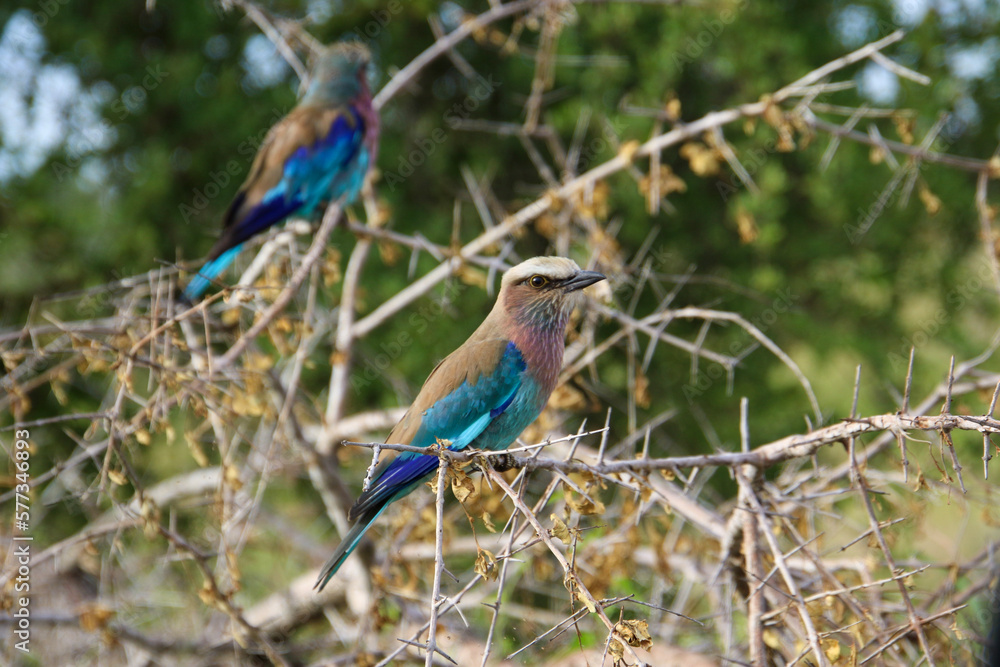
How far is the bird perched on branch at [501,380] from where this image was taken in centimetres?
305

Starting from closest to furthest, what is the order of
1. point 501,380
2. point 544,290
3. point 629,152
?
1. point 501,380
2. point 544,290
3. point 629,152

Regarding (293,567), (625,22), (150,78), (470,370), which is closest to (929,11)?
(625,22)

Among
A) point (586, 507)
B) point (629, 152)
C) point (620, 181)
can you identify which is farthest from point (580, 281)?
point (620, 181)

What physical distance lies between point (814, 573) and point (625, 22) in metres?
4.02

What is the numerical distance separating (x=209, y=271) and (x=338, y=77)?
4.71 feet

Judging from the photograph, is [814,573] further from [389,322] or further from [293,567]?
[293,567]

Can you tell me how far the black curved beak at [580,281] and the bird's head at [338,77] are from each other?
2235 millimetres

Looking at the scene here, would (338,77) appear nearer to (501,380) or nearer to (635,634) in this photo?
(501,380)

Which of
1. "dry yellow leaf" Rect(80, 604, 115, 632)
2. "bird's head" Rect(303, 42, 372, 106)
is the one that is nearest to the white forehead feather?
"dry yellow leaf" Rect(80, 604, 115, 632)

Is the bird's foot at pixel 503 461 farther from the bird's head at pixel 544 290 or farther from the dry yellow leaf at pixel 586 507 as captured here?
the bird's head at pixel 544 290

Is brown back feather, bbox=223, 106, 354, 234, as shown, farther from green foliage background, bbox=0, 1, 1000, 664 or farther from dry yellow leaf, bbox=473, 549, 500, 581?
dry yellow leaf, bbox=473, 549, 500, 581

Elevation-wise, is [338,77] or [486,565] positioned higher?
[338,77]

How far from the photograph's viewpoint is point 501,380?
3068mm

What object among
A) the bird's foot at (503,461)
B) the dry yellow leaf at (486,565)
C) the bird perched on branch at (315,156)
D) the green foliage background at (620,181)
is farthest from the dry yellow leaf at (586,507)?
the green foliage background at (620,181)
